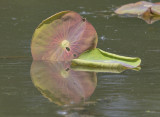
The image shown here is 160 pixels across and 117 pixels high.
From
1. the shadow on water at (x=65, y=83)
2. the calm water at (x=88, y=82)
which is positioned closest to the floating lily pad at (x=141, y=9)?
the calm water at (x=88, y=82)

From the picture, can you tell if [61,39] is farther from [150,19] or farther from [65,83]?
[150,19]

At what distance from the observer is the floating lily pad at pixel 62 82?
3.04m

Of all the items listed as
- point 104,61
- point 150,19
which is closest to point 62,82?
point 104,61

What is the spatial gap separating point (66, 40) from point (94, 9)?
2596 millimetres

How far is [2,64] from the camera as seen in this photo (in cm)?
393

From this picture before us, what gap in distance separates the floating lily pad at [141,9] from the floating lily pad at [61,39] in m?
2.17

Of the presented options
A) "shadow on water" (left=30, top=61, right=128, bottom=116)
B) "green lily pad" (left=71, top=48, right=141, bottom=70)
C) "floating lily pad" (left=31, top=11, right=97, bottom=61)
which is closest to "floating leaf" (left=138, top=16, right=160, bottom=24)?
"floating lily pad" (left=31, top=11, right=97, bottom=61)

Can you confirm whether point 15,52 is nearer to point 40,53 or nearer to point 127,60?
point 40,53

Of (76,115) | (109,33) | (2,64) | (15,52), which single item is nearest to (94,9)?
(109,33)

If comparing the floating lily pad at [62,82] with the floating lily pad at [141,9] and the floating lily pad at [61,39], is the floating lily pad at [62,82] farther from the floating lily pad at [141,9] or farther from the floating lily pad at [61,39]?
the floating lily pad at [141,9]

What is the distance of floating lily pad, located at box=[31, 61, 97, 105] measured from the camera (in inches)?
120

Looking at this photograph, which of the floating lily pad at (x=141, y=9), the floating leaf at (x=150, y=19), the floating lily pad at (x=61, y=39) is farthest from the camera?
the floating lily pad at (x=141, y=9)

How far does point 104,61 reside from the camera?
12.6ft

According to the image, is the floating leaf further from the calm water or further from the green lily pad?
the green lily pad
